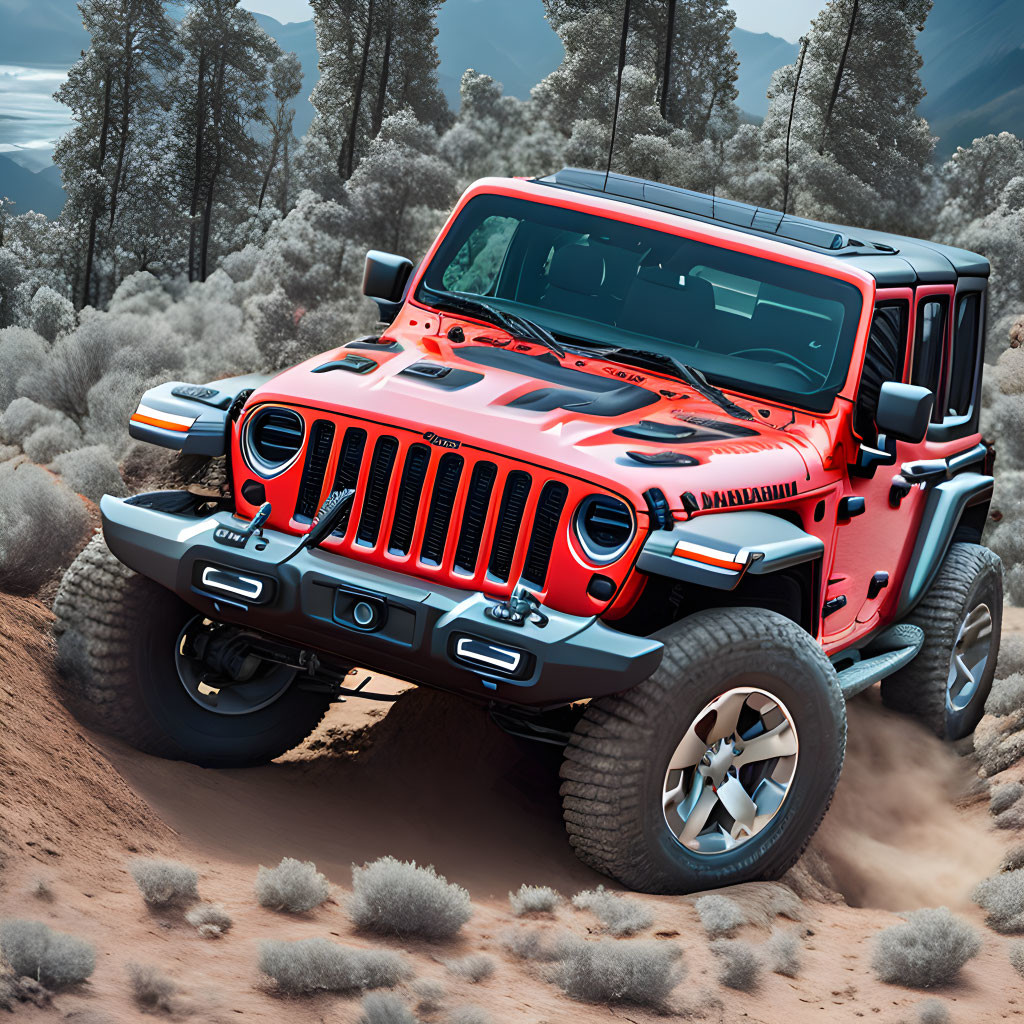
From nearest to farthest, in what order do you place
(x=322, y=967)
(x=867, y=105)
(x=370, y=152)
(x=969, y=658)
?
1. (x=322, y=967)
2. (x=969, y=658)
3. (x=370, y=152)
4. (x=867, y=105)

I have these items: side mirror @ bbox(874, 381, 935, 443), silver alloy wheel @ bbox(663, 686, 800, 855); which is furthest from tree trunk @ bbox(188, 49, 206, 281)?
silver alloy wheel @ bbox(663, 686, 800, 855)

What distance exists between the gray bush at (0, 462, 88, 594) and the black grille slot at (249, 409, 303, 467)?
95.0 inches

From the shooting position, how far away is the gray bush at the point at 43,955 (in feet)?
10.6

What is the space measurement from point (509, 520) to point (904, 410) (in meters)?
1.86

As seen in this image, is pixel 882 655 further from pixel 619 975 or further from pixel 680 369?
pixel 619 975

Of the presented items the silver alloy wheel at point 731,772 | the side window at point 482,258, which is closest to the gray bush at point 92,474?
the side window at point 482,258

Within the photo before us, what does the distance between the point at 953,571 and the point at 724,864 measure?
2750 mm

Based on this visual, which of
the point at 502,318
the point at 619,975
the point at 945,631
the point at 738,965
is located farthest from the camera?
the point at 945,631


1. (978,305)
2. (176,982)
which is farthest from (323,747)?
(978,305)

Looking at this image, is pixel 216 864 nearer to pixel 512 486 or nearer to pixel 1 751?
pixel 1 751

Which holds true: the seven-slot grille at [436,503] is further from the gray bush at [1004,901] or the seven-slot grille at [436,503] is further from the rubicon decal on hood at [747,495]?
the gray bush at [1004,901]

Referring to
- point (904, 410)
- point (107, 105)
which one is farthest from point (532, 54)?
point (904, 410)

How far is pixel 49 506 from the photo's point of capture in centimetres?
718

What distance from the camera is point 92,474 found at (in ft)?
34.5
